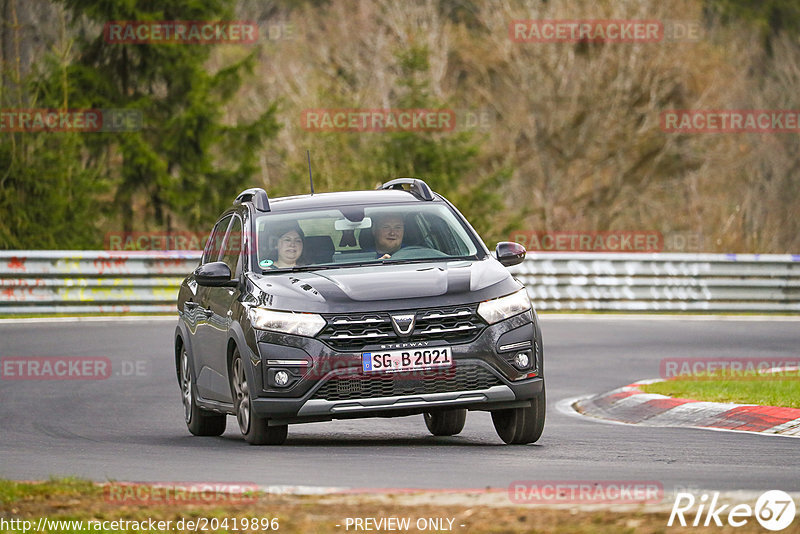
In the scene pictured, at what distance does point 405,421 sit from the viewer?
13312 millimetres

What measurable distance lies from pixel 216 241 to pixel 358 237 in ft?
6.10

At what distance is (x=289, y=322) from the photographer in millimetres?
9555

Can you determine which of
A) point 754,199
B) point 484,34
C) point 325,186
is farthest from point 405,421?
point 754,199

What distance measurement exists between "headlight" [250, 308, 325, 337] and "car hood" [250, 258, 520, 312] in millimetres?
47

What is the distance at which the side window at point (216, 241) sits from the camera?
1189cm

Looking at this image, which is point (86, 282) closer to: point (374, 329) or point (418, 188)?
point (418, 188)

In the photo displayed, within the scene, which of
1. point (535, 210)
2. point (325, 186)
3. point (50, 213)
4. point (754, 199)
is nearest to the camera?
point (50, 213)

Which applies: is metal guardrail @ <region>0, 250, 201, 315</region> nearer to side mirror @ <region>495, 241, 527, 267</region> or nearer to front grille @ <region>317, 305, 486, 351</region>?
side mirror @ <region>495, 241, 527, 267</region>

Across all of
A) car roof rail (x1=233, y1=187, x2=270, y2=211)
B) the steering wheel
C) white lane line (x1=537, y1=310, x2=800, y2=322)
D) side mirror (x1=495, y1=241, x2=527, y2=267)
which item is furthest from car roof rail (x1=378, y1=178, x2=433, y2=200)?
white lane line (x1=537, y1=310, x2=800, y2=322)

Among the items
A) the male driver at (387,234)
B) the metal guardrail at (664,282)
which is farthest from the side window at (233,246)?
the metal guardrail at (664,282)

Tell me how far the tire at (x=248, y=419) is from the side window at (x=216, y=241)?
1802mm

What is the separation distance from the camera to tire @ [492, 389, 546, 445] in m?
10.0

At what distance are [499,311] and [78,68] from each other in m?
28.6

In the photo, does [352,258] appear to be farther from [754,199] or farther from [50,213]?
[754,199]
